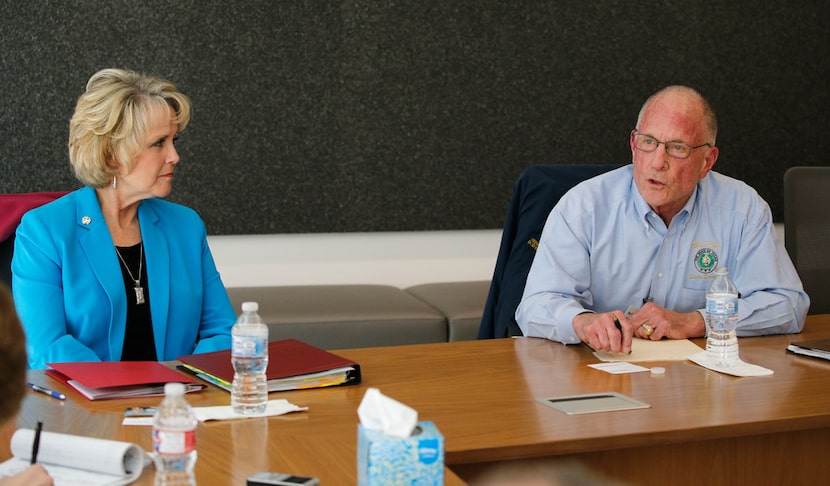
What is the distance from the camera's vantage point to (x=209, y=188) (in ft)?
11.3

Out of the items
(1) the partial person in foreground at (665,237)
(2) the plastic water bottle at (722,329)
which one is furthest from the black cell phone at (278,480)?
(1) the partial person in foreground at (665,237)

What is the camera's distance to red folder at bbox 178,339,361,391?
1.72m

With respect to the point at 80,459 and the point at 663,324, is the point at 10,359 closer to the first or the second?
the point at 80,459

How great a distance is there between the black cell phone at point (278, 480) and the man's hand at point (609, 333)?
3.01 feet

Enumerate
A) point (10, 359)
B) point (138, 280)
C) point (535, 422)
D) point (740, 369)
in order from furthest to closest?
point (138, 280) → point (740, 369) → point (535, 422) → point (10, 359)

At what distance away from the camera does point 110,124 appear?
2295 millimetres

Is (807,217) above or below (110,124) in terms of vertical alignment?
below

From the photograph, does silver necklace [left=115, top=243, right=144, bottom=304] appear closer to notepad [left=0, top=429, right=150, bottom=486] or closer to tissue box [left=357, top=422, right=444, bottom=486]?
notepad [left=0, top=429, right=150, bottom=486]

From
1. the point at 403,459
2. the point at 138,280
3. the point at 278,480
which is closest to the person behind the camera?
the point at 403,459

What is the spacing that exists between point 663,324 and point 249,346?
1.01 metres

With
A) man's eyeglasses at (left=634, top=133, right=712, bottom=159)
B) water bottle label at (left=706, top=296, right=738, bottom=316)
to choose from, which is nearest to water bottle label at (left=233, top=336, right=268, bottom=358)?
water bottle label at (left=706, top=296, right=738, bottom=316)

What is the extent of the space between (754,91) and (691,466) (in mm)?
2718

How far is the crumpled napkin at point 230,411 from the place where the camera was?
1.53m

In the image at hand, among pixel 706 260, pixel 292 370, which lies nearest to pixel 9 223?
pixel 292 370
